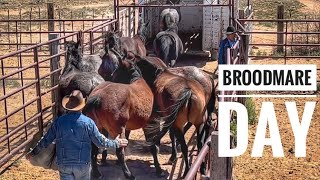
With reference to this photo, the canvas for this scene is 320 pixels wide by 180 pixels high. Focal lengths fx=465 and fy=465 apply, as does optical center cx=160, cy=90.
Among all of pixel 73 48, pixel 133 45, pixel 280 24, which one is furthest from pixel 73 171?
pixel 280 24

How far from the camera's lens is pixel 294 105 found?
9.63 m

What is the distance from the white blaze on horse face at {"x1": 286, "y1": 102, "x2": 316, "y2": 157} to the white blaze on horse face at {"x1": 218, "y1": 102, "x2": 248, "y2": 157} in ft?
2.84

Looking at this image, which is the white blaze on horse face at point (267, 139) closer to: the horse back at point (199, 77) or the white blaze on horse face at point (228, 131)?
the white blaze on horse face at point (228, 131)

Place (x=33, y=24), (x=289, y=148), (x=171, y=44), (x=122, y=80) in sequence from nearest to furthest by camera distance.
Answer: (x=122, y=80)
(x=289, y=148)
(x=171, y=44)
(x=33, y=24)

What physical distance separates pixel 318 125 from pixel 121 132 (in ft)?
14.6

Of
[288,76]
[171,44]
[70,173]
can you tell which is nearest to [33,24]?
[171,44]

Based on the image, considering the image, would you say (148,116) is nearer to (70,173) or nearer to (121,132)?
(121,132)

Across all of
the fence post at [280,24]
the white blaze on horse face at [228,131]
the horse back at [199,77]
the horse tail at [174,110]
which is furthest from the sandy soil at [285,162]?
the fence post at [280,24]

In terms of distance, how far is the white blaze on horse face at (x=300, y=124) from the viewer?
24.9ft

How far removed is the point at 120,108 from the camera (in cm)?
601

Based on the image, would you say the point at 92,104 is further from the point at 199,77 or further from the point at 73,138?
the point at 199,77

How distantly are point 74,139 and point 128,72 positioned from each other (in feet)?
8.45

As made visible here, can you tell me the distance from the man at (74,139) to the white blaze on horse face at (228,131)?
1.10m

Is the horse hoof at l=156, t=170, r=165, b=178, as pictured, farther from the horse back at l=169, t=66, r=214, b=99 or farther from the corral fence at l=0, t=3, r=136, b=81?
the corral fence at l=0, t=3, r=136, b=81
